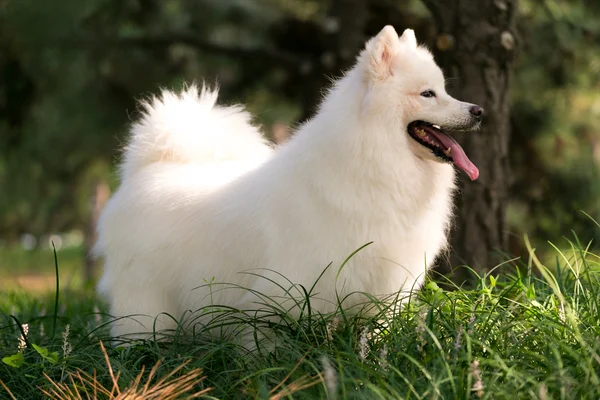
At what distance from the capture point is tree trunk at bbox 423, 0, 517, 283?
16.0 ft

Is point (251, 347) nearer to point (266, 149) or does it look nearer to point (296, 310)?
point (296, 310)

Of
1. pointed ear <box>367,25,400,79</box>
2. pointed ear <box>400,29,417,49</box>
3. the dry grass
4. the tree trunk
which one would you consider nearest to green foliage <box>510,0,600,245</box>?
the tree trunk

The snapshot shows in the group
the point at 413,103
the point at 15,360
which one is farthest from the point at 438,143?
the point at 15,360

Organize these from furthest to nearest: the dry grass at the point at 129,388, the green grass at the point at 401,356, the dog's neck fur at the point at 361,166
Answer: the dog's neck fur at the point at 361,166 < the dry grass at the point at 129,388 < the green grass at the point at 401,356

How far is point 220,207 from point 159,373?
0.97 m

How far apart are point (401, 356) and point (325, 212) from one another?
773 mm

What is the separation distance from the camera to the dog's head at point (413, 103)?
331 centimetres

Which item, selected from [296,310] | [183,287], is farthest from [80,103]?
[296,310]

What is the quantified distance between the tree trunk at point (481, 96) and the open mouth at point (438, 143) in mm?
1547

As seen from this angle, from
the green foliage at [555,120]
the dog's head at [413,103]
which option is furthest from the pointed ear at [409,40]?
the green foliage at [555,120]

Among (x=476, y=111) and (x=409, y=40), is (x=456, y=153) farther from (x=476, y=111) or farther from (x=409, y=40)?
(x=409, y=40)

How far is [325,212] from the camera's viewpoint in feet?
10.9

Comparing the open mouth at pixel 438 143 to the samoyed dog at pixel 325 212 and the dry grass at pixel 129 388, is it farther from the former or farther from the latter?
the dry grass at pixel 129 388

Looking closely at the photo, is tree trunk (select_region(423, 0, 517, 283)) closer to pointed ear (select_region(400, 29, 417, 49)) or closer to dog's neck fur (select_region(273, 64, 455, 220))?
pointed ear (select_region(400, 29, 417, 49))
